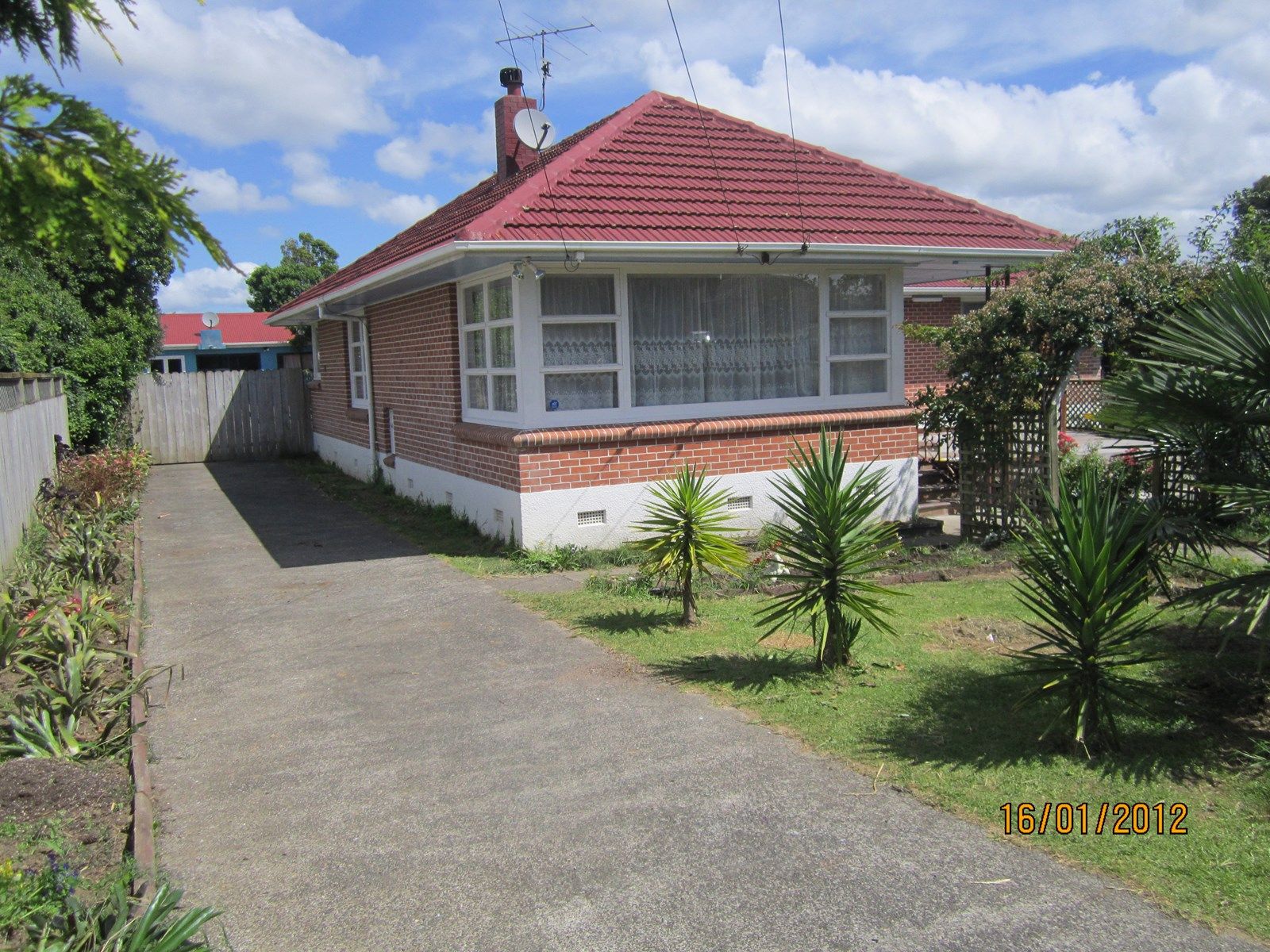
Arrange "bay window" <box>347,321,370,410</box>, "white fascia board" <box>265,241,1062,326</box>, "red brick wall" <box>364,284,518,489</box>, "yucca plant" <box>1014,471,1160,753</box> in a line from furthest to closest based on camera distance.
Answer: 1. "bay window" <box>347,321,370,410</box>
2. "red brick wall" <box>364,284,518,489</box>
3. "white fascia board" <box>265,241,1062,326</box>
4. "yucca plant" <box>1014,471,1160,753</box>

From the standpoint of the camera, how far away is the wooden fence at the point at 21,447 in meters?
9.03

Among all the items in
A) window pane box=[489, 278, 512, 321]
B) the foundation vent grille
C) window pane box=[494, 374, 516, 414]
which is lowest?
the foundation vent grille

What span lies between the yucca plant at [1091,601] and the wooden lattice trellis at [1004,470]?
4.86 m

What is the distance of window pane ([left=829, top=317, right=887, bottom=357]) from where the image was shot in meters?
12.0

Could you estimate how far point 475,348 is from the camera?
464 inches

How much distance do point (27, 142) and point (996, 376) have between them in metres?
8.71

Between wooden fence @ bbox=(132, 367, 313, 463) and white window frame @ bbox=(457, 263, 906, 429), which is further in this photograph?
wooden fence @ bbox=(132, 367, 313, 463)

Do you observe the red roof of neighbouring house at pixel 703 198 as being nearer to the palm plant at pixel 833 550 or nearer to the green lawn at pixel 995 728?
the green lawn at pixel 995 728

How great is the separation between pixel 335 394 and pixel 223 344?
908 inches

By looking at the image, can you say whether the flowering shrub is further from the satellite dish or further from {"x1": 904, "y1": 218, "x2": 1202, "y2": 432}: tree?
{"x1": 904, "y1": 218, "x2": 1202, "y2": 432}: tree

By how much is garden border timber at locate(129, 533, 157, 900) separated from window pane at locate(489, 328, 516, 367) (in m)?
4.57

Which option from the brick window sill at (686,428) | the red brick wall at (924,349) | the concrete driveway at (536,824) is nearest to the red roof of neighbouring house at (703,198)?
the brick window sill at (686,428)

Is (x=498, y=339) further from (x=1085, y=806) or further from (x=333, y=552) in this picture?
(x=1085, y=806)

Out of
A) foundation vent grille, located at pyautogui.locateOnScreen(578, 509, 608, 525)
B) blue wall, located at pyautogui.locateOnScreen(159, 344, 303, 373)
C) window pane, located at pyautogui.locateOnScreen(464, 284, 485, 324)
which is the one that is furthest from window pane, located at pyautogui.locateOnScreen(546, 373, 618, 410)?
blue wall, located at pyautogui.locateOnScreen(159, 344, 303, 373)
